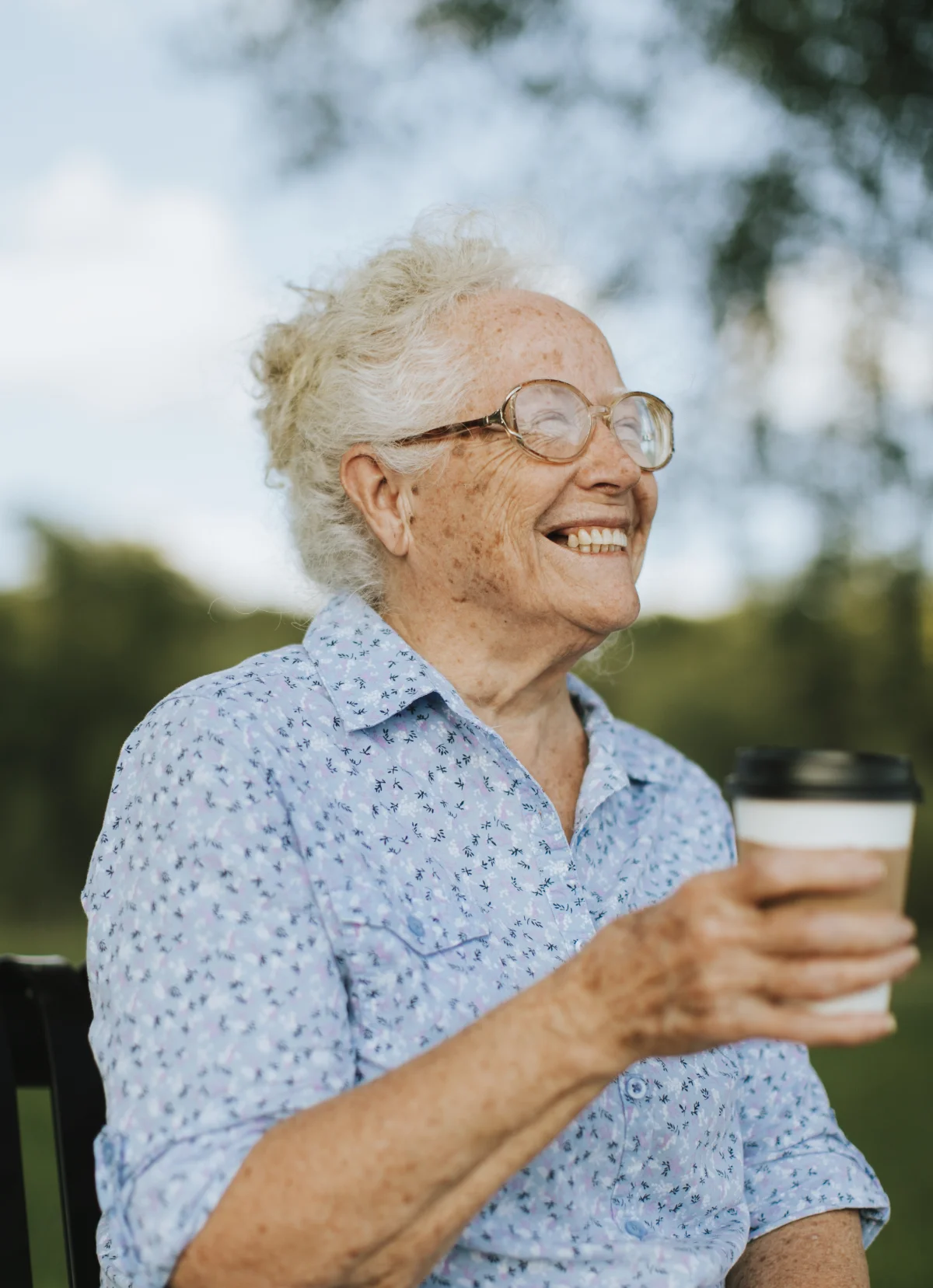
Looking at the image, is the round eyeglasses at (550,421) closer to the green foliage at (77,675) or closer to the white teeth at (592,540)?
the white teeth at (592,540)

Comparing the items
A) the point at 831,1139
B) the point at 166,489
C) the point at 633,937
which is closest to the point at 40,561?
the point at 166,489

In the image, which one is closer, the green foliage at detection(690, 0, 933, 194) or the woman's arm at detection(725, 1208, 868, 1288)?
the woman's arm at detection(725, 1208, 868, 1288)

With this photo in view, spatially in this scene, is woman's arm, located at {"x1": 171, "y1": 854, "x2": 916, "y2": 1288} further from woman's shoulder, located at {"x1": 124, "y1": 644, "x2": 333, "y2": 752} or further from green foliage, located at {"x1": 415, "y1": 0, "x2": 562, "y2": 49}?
green foliage, located at {"x1": 415, "y1": 0, "x2": 562, "y2": 49}

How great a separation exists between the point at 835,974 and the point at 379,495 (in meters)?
1.19

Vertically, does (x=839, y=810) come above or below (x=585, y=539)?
below

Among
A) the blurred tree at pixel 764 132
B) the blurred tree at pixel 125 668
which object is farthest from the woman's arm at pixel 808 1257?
the blurred tree at pixel 125 668

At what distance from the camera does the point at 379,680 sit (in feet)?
5.76

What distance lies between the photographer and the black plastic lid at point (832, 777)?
1022 millimetres

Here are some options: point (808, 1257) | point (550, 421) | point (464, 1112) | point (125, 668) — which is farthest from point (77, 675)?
point (464, 1112)

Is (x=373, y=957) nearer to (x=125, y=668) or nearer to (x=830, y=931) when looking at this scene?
(x=830, y=931)

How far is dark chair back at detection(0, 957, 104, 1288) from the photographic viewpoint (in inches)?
63.8

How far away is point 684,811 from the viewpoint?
2088mm

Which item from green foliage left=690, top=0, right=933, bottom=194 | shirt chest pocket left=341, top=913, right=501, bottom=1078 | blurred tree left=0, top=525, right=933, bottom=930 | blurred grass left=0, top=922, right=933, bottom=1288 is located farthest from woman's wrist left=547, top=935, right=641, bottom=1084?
blurred tree left=0, top=525, right=933, bottom=930

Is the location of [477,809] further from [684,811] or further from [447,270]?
[447,270]
